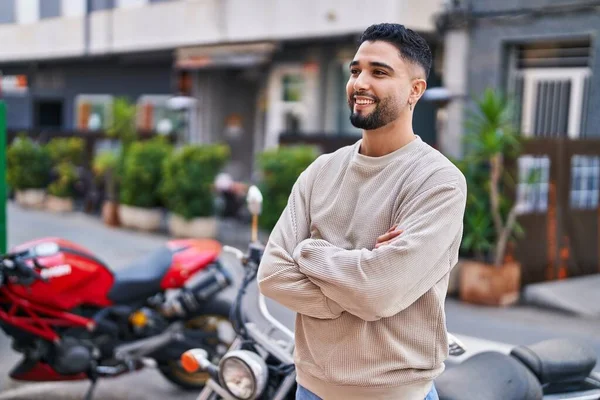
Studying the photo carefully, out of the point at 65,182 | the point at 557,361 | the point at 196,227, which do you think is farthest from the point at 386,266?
the point at 65,182

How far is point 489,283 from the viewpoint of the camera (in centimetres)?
796

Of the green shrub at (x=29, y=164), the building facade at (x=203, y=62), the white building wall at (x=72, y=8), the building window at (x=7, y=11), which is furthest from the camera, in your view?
the building window at (x=7, y=11)

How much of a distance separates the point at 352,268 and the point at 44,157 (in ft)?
44.4

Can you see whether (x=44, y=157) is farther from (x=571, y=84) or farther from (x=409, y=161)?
(x=409, y=161)

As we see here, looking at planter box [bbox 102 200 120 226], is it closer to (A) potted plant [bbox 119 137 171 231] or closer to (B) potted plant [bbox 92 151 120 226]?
(B) potted plant [bbox 92 151 120 226]

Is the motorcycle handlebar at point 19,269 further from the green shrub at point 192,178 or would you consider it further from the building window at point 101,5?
the building window at point 101,5

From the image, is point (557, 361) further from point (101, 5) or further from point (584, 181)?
point (101, 5)

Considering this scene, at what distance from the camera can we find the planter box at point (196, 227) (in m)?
11.2

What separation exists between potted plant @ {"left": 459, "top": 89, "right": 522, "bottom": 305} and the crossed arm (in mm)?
5955

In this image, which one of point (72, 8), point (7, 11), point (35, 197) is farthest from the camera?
point (7, 11)

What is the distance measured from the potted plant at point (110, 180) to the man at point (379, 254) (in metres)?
10.7

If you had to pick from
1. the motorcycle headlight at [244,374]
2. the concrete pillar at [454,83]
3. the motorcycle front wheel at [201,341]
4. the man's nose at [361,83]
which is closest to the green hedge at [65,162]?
the concrete pillar at [454,83]

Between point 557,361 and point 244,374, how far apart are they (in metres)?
1.29

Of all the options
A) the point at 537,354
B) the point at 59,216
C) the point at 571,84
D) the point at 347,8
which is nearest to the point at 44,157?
the point at 59,216
